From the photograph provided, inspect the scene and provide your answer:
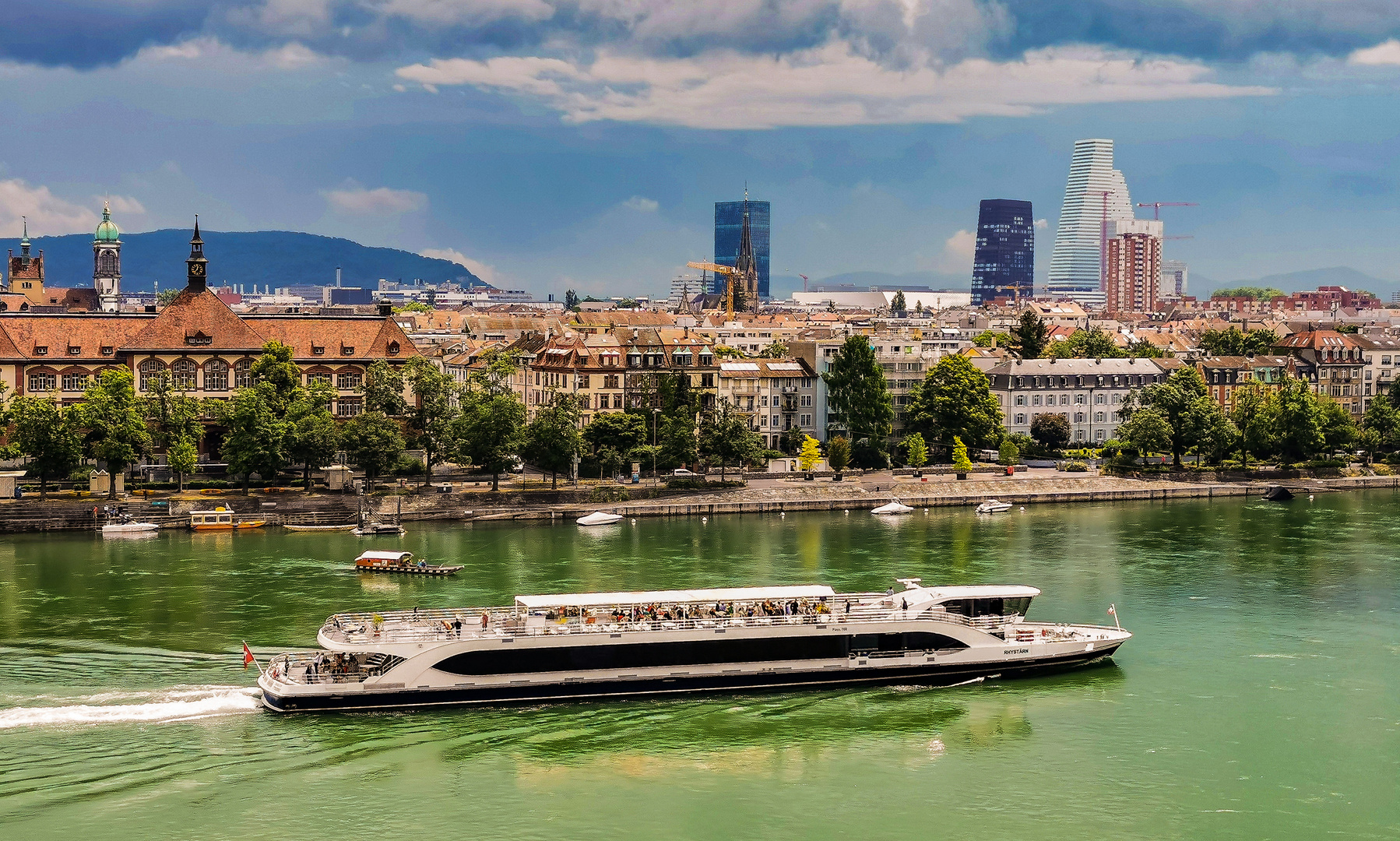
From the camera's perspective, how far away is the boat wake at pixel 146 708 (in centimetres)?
3869

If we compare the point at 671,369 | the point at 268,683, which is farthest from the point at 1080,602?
the point at 671,369

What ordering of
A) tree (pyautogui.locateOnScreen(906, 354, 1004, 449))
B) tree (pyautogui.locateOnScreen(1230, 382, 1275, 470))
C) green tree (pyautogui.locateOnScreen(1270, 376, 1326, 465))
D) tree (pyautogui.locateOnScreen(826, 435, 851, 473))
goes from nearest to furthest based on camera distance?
tree (pyautogui.locateOnScreen(826, 435, 851, 473)), tree (pyautogui.locateOnScreen(906, 354, 1004, 449)), green tree (pyautogui.locateOnScreen(1270, 376, 1326, 465)), tree (pyautogui.locateOnScreen(1230, 382, 1275, 470))

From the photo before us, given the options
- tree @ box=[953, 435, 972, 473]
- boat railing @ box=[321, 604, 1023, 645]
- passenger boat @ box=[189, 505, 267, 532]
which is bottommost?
boat railing @ box=[321, 604, 1023, 645]

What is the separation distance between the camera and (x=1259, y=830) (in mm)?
33625

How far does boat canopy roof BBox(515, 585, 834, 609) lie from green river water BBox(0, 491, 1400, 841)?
2.98 m

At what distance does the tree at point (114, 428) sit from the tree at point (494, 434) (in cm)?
1618

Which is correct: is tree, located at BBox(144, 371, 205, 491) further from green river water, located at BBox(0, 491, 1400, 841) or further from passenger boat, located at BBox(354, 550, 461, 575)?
passenger boat, located at BBox(354, 550, 461, 575)

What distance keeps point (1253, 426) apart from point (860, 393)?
83.8 feet

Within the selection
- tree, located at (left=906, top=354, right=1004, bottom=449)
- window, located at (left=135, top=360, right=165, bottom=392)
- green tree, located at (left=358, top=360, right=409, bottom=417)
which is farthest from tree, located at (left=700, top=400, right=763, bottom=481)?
window, located at (left=135, top=360, right=165, bottom=392)

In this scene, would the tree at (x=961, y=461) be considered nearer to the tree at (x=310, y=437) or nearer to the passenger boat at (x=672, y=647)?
the tree at (x=310, y=437)

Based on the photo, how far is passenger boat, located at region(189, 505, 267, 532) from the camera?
7481cm

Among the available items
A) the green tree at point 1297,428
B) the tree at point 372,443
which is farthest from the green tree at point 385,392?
the green tree at point 1297,428

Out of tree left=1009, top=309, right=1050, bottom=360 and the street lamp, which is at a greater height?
tree left=1009, top=309, right=1050, bottom=360

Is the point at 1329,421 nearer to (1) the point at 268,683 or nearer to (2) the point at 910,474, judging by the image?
(2) the point at 910,474
